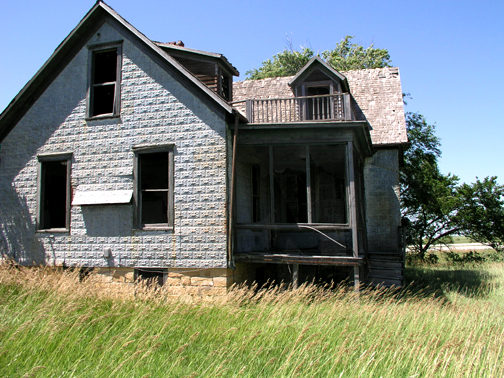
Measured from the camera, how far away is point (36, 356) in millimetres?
5219

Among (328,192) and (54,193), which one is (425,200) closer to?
(328,192)

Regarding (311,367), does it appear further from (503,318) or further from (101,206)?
(101,206)

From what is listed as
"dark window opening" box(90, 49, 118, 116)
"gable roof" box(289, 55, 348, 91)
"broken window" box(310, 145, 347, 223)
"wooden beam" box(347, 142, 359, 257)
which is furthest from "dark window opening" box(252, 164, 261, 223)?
"dark window opening" box(90, 49, 118, 116)

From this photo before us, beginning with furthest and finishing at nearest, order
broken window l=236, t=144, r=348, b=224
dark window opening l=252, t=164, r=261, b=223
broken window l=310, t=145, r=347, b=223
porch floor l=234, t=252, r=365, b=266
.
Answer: broken window l=310, t=145, r=347, b=223 < dark window opening l=252, t=164, r=261, b=223 < broken window l=236, t=144, r=348, b=224 < porch floor l=234, t=252, r=365, b=266

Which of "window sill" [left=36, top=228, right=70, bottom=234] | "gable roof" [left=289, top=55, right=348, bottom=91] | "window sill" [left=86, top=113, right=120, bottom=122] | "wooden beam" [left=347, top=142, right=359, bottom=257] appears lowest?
"window sill" [left=36, top=228, right=70, bottom=234]

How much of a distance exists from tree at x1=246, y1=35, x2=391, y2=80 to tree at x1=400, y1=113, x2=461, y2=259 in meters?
→ 10.1

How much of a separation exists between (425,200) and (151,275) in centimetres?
1572

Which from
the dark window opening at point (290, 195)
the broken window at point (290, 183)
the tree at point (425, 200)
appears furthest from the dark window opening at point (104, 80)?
the tree at point (425, 200)

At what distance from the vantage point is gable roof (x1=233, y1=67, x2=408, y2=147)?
15.5 m

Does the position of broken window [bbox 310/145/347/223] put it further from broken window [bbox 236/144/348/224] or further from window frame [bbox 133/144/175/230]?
window frame [bbox 133/144/175/230]

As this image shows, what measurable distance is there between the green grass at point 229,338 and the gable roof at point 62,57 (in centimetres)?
565

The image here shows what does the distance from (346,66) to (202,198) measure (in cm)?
2506

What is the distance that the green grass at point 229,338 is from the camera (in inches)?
199

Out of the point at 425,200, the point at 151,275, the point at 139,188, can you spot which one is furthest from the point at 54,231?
the point at 425,200
